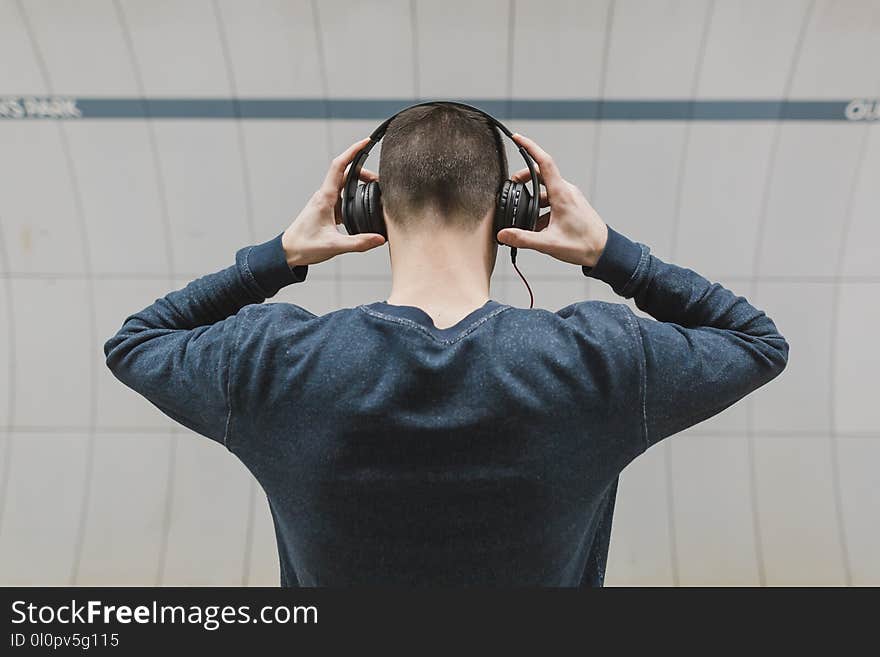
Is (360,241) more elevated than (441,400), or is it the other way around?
(360,241)

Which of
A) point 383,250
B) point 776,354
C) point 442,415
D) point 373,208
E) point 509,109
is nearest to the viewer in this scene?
point 442,415

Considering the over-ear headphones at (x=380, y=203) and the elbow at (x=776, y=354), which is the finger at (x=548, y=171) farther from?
the elbow at (x=776, y=354)

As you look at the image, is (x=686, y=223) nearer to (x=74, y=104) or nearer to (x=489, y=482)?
(x=489, y=482)

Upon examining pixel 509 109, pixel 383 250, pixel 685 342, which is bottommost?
pixel 383 250

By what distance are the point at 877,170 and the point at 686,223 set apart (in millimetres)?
768

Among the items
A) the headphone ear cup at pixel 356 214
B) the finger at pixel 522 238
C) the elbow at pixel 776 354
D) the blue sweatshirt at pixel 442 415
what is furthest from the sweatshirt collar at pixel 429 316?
the elbow at pixel 776 354

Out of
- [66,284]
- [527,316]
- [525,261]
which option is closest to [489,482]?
[527,316]

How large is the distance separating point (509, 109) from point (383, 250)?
728 mm

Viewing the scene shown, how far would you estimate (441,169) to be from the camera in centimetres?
98

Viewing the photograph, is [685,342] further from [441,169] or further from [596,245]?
[441,169]

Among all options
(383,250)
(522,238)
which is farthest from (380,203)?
(383,250)

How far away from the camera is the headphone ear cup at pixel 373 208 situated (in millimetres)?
1069

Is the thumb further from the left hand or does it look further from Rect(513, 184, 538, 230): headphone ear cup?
Rect(513, 184, 538, 230): headphone ear cup

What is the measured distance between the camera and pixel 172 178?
9.00 feet
